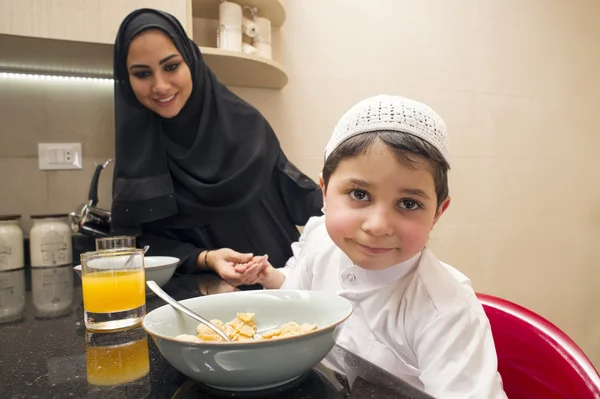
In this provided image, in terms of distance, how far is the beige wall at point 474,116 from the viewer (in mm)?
1671

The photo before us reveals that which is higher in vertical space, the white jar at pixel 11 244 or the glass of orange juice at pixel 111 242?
the glass of orange juice at pixel 111 242

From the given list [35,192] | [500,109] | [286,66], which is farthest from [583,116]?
[35,192]

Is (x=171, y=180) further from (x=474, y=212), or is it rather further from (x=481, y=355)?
(x=474, y=212)

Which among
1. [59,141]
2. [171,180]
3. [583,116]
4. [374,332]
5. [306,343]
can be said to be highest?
[583,116]

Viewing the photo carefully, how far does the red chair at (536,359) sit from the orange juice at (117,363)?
635 mm

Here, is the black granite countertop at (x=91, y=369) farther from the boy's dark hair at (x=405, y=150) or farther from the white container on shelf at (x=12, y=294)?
the boy's dark hair at (x=405, y=150)

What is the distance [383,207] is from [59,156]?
144 centimetres

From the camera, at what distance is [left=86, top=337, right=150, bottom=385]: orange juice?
19.5 inches

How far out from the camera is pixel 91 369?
1.73ft

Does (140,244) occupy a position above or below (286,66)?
below

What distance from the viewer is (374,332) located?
0.73m

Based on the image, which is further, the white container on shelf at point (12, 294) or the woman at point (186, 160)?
the woman at point (186, 160)

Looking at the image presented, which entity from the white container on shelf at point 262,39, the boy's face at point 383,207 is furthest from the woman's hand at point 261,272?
the white container on shelf at point 262,39

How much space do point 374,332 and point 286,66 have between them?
1.43m
